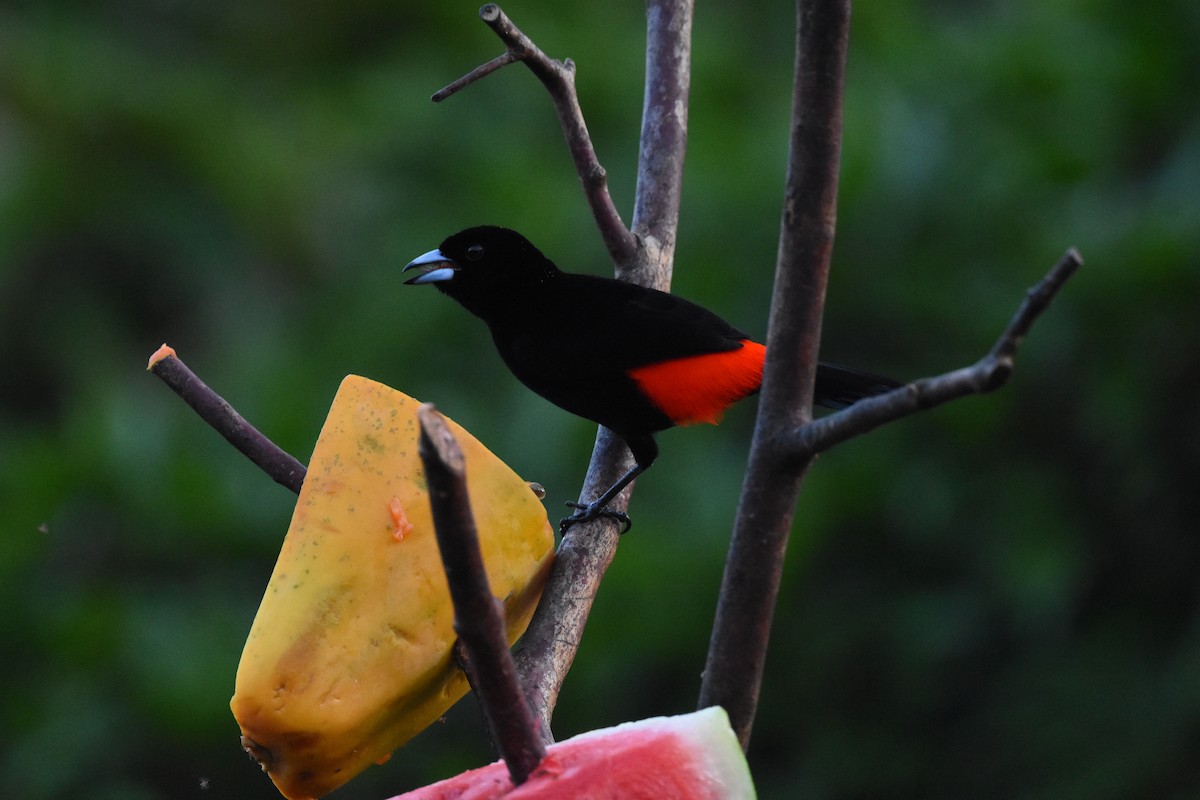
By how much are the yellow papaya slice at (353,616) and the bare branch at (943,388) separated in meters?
0.36

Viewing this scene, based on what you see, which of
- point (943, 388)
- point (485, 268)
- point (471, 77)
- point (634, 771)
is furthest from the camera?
point (485, 268)

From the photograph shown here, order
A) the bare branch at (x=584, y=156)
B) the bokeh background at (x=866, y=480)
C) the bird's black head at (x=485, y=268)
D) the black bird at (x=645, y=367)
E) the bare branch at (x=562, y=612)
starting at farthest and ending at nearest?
the bokeh background at (x=866, y=480), the bird's black head at (x=485, y=268), the black bird at (x=645, y=367), the bare branch at (x=584, y=156), the bare branch at (x=562, y=612)

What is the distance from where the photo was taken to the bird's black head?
2.28 metres

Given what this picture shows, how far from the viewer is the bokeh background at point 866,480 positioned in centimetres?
325

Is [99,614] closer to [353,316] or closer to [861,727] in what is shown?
[353,316]

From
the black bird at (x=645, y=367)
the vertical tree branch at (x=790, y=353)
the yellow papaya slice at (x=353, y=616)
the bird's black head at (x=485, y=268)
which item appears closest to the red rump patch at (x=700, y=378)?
the black bird at (x=645, y=367)

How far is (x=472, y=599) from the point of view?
33.7 inches

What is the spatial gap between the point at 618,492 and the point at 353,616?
669 millimetres

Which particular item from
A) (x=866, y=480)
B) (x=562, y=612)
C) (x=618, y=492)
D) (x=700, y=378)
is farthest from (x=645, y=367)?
(x=866, y=480)

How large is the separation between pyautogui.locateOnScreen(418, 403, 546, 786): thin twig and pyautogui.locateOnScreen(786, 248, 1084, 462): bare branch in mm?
231

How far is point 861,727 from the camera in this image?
3.37m

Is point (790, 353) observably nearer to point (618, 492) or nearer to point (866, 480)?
point (618, 492)

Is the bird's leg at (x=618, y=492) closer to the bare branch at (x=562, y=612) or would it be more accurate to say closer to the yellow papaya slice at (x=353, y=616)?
the bare branch at (x=562, y=612)

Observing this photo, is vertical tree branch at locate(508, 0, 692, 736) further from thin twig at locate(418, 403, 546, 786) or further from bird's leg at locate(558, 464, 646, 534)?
thin twig at locate(418, 403, 546, 786)
